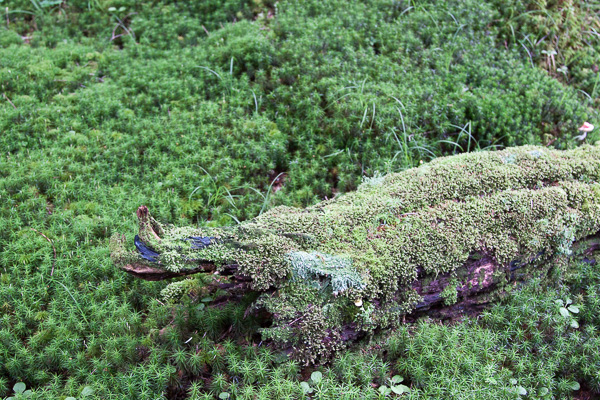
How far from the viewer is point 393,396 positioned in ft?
10.8

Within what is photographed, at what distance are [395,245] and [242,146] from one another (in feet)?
8.15

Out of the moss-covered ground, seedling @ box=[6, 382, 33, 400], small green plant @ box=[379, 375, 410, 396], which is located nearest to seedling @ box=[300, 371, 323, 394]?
the moss-covered ground

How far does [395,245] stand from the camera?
11.8 feet

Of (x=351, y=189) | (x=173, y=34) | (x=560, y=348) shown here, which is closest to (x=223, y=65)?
(x=173, y=34)

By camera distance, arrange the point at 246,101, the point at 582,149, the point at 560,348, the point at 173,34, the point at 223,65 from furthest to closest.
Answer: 1. the point at 173,34
2. the point at 223,65
3. the point at 246,101
4. the point at 582,149
5. the point at 560,348

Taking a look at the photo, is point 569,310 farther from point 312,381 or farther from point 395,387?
point 312,381

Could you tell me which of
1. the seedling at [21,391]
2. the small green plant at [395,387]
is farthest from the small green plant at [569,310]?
the seedling at [21,391]

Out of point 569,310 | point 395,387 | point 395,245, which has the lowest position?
point 569,310

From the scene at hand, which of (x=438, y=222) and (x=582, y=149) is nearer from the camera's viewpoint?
(x=438, y=222)

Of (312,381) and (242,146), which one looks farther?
(242,146)

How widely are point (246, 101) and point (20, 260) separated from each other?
3.06 meters

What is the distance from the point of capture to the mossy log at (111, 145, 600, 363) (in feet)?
11.1

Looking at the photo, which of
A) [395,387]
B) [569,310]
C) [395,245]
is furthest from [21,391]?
[569,310]

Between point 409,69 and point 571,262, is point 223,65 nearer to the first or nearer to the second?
point 409,69
